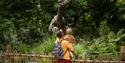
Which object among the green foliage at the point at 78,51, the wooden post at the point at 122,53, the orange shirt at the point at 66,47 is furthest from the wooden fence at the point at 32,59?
the green foliage at the point at 78,51

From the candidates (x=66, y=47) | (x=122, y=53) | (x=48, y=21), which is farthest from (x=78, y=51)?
(x=48, y=21)

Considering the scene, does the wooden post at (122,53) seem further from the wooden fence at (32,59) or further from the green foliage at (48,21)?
the green foliage at (48,21)

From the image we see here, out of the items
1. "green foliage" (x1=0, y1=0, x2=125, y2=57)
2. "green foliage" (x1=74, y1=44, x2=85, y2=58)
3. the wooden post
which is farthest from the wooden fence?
"green foliage" (x1=0, y1=0, x2=125, y2=57)

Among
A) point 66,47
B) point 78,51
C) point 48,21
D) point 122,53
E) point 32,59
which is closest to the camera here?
point 122,53

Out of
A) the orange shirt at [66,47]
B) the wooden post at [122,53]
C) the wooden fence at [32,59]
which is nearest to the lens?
the wooden post at [122,53]

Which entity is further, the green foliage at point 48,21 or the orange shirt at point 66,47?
the green foliage at point 48,21

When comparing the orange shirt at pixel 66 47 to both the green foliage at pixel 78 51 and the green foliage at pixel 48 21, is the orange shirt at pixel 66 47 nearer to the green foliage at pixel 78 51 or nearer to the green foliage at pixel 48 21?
the green foliage at pixel 78 51

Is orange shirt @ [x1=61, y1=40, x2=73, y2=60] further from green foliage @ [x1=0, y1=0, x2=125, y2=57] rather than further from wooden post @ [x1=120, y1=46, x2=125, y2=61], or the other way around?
green foliage @ [x1=0, y1=0, x2=125, y2=57]

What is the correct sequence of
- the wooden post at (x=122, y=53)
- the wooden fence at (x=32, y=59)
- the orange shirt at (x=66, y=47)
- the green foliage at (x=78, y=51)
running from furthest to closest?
the green foliage at (x=78, y=51) → the wooden fence at (x=32, y=59) → the orange shirt at (x=66, y=47) → the wooden post at (x=122, y=53)

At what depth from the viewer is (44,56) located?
11.0 m

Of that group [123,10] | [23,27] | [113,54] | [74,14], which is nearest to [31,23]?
[23,27]

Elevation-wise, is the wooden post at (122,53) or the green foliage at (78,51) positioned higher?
the wooden post at (122,53)

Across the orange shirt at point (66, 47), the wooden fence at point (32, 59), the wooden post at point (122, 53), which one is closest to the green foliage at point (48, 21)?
the wooden fence at point (32, 59)

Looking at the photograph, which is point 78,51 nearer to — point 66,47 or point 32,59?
point 32,59
